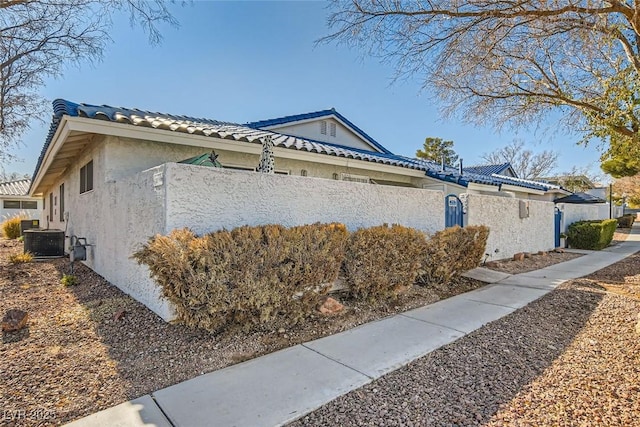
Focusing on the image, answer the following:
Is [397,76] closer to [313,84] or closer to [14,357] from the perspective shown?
[313,84]

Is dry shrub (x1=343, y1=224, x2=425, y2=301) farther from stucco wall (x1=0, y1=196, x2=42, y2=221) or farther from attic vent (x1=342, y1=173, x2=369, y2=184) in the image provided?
stucco wall (x1=0, y1=196, x2=42, y2=221)

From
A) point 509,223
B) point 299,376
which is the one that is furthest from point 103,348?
point 509,223

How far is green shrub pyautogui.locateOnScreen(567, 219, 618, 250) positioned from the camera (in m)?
16.8

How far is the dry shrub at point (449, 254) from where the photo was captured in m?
7.92

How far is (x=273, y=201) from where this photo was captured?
6.28 metres

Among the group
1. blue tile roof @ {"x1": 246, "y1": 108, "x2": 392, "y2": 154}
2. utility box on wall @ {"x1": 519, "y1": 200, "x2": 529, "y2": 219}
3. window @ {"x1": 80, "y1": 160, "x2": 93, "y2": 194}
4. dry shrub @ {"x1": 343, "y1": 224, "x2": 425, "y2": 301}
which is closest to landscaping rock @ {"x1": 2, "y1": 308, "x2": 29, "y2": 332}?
window @ {"x1": 80, "y1": 160, "x2": 93, "y2": 194}

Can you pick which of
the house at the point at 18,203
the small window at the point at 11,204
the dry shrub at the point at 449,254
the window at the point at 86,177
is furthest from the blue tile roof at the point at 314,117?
the small window at the point at 11,204

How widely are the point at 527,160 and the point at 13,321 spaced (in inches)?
2157

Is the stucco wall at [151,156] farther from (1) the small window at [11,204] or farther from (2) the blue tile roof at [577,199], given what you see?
(1) the small window at [11,204]

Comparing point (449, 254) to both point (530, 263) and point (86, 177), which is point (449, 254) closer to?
point (530, 263)

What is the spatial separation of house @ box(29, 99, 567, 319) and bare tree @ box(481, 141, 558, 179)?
4273 centimetres

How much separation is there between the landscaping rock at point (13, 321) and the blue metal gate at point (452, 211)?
948 centimetres

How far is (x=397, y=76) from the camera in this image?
7.47 metres

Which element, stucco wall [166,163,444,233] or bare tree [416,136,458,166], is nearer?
stucco wall [166,163,444,233]
